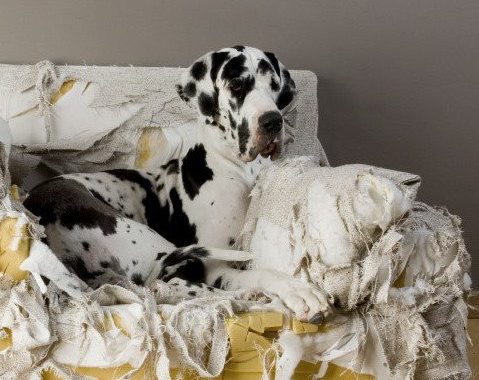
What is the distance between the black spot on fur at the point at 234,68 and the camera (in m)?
2.34

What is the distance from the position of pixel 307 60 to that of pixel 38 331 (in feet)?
6.20

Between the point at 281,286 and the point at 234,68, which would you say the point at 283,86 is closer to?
the point at 234,68

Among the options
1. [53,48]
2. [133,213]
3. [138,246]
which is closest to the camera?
[138,246]

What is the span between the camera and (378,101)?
10.7 ft

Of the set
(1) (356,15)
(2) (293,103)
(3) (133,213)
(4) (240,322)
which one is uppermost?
(1) (356,15)

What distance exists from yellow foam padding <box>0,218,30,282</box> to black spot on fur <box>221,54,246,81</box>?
903 mm

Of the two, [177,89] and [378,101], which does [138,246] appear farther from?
[378,101]

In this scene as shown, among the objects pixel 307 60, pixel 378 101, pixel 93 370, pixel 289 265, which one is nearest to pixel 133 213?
pixel 289 265

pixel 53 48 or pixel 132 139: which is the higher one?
pixel 53 48

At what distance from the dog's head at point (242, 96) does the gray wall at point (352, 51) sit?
2.08 feet

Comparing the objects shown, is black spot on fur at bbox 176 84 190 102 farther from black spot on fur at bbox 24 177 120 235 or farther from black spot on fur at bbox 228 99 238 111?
black spot on fur at bbox 24 177 120 235

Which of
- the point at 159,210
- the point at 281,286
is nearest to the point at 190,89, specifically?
the point at 159,210

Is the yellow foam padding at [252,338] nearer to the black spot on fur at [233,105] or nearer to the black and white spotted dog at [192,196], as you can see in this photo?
the black and white spotted dog at [192,196]

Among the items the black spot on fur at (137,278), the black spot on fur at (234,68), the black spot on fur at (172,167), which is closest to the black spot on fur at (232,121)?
the black spot on fur at (234,68)
